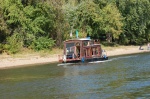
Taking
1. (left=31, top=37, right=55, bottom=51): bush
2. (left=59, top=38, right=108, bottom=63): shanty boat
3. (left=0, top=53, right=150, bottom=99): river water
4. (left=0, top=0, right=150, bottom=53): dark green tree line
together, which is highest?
(left=0, top=0, right=150, bottom=53): dark green tree line

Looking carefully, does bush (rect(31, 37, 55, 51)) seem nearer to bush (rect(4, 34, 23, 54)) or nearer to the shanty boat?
bush (rect(4, 34, 23, 54))

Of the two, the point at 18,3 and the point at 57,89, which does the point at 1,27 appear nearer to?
the point at 18,3

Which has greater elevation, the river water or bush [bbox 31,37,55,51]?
bush [bbox 31,37,55,51]

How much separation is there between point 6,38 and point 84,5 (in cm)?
1964

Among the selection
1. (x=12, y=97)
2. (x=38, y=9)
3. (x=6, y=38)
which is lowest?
(x=12, y=97)

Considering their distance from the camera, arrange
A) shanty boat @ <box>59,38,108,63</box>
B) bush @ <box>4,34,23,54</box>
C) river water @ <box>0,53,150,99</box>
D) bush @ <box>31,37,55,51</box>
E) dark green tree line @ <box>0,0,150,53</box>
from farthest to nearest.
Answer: bush @ <box>31,37,55,51</box>, dark green tree line @ <box>0,0,150,53</box>, bush @ <box>4,34,23,54</box>, shanty boat @ <box>59,38,108,63</box>, river water @ <box>0,53,150,99</box>

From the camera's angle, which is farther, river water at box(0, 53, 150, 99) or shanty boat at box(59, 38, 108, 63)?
shanty boat at box(59, 38, 108, 63)

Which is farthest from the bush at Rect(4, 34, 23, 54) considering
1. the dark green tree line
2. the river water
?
the river water

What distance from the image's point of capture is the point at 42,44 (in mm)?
55906

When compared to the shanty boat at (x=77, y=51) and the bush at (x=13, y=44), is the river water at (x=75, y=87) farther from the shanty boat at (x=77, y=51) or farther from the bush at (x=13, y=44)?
the bush at (x=13, y=44)

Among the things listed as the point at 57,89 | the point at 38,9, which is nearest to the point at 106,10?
the point at 38,9

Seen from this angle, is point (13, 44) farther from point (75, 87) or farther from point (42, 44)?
point (75, 87)

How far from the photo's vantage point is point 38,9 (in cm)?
5641

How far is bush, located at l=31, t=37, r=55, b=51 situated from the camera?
5538 centimetres
